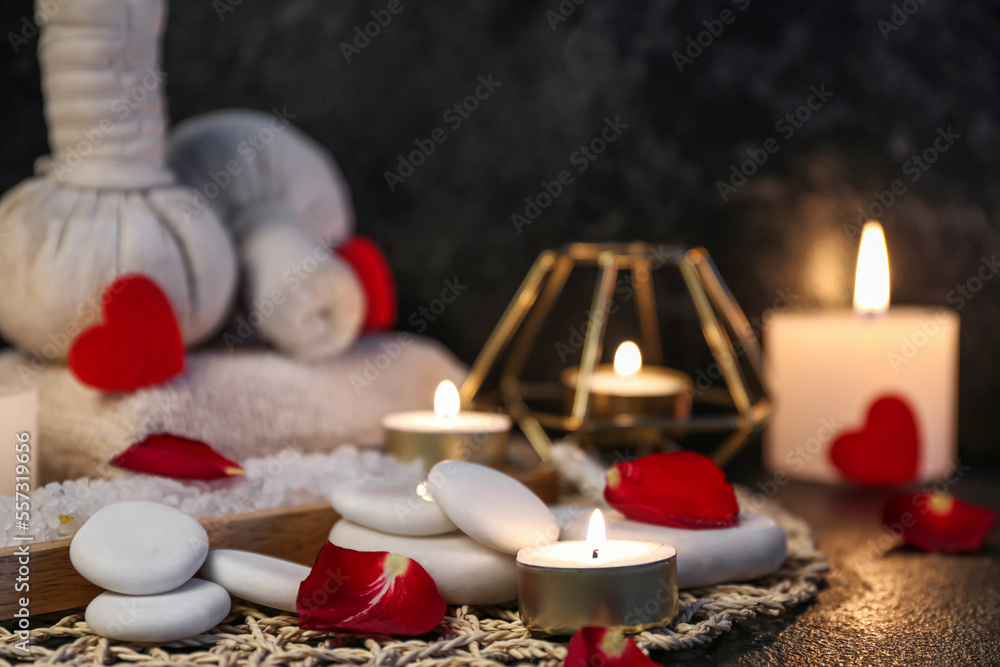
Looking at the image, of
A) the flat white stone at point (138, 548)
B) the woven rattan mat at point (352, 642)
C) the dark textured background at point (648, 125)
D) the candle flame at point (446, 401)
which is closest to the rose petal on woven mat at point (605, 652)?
the woven rattan mat at point (352, 642)

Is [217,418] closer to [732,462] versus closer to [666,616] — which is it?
[666,616]

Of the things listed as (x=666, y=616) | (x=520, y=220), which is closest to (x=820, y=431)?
(x=520, y=220)

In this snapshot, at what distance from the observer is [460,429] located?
33.0 inches

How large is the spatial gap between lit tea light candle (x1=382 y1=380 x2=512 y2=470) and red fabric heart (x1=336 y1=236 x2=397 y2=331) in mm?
209

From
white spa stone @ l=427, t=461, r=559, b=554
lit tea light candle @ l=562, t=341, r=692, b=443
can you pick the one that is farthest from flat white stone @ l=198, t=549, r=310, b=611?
lit tea light candle @ l=562, t=341, r=692, b=443

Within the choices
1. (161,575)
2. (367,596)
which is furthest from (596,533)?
(161,575)

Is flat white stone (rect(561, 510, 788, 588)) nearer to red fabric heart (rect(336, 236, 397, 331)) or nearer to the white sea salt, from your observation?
the white sea salt

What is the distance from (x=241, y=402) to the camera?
885 millimetres

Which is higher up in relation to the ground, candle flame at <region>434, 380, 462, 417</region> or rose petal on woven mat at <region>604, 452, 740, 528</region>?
candle flame at <region>434, 380, 462, 417</region>

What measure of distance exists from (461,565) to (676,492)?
18 cm

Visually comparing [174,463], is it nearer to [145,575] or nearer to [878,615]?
[145,575]

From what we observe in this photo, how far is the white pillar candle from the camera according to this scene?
0.70m

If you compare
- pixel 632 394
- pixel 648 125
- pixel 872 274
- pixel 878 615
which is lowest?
pixel 878 615

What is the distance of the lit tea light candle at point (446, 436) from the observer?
831 millimetres
